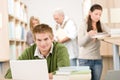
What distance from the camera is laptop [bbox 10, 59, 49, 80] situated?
1315mm

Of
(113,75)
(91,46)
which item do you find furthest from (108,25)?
(113,75)

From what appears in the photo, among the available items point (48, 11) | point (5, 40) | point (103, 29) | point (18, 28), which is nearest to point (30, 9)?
point (48, 11)

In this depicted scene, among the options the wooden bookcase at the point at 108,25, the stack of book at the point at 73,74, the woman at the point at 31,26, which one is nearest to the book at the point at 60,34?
the wooden bookcase at the point at 108,25

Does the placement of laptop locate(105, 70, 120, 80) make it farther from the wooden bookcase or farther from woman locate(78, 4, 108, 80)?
the wooden bookcase

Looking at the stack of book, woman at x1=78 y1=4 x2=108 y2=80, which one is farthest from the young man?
woman at x1=78 y1=4 x2=108 y2=80

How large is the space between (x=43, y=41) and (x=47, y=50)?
0.42 feet

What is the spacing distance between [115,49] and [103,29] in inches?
14.1

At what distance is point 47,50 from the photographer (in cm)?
217

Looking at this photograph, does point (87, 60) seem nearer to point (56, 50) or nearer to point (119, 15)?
point (56, 50)

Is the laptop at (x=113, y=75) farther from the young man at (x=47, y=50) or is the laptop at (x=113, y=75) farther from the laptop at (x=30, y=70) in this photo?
the young man at (x=47, y=50)

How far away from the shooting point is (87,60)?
10.4 ft

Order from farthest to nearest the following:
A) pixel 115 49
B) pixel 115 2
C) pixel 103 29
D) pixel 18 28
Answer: pixel 18 28
pixel 115 2
pixel 103 29
pixel 115 49

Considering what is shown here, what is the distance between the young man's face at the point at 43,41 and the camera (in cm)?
A: 206

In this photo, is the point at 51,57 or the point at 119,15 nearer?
the point at 51,57
